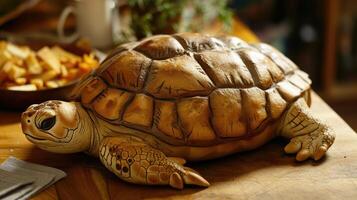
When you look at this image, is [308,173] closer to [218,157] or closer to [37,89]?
[218,157]

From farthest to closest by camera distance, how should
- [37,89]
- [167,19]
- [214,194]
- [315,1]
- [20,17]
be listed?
[315,1] < [20,17] < [167,19] < [37,89] < [214,194]

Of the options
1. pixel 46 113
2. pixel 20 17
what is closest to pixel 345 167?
pixel 46 113

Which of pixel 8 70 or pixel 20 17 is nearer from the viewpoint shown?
pixel 8 70

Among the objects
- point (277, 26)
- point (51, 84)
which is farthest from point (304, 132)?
point (277, 26)

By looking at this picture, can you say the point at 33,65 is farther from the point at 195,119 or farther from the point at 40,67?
the point at 195,119

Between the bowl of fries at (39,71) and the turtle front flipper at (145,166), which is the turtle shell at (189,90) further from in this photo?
the bowl of fries at (39,71)

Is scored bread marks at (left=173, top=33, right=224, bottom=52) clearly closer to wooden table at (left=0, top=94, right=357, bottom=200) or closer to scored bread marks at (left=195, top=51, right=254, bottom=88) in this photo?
scored bread marks at (left=195, top=51, right=254, bottom=88)
